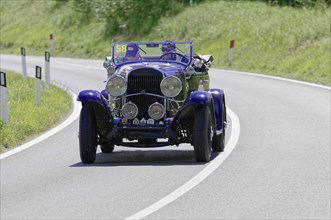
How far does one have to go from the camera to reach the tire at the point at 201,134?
436 inches

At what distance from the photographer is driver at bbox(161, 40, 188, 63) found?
41.0 feet

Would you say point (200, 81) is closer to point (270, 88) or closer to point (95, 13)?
point (270, 88)

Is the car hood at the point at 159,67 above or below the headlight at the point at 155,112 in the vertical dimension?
above

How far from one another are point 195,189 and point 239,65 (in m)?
23.4

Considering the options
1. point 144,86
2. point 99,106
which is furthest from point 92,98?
point 144,86

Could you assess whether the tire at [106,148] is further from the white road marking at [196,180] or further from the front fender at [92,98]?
the white road marking at [196,180]

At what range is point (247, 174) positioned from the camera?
10.4m

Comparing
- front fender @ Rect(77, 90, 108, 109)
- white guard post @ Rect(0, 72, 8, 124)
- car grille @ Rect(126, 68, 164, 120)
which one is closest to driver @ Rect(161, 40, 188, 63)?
car grille @ Rect(126, 68, 164, 120)

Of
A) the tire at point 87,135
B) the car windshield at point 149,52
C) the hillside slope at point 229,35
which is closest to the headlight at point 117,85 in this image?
the tire at point 87,135

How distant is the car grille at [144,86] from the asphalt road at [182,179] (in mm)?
774

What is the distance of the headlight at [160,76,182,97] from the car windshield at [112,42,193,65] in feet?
3.57

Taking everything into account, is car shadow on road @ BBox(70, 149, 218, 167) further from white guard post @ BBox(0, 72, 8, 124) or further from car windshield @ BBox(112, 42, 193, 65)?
white guard post @ BBox(0, 72, 8, 124)

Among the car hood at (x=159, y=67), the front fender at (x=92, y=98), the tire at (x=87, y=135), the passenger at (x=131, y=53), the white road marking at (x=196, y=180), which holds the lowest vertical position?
the white road marking at (x=196, y=180)

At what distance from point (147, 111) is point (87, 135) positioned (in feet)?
2.91
